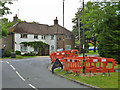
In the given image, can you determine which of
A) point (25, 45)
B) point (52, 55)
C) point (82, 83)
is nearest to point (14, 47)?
point (25, 45)

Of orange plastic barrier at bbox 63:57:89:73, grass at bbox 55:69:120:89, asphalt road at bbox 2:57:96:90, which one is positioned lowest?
asphalt road at bbox 2:57:96:90

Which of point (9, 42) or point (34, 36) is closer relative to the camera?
point (9, 42)

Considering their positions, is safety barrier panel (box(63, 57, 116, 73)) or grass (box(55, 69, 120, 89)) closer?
grass (box(55, 69, 120, 89))

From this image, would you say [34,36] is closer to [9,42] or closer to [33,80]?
[9,42]

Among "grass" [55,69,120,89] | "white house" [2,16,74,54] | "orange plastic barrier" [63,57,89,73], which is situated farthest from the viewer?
"white house" [2,16,74,54]

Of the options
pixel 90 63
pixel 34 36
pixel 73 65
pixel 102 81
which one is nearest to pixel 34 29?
pixel 34 36

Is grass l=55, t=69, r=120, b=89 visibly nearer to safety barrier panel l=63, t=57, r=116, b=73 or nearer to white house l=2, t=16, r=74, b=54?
safety barrier panel l=63, t=57, r=116, b=73

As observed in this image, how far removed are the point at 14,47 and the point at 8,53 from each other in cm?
470

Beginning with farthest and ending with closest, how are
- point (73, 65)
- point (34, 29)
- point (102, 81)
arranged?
point (34, 29) < point (73, 65) < point (102, 81)

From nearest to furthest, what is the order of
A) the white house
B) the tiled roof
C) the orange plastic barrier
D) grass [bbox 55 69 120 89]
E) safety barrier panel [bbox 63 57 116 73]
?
grass [bbox 55 69 120 89], safety barrier panel [bbox 63 57 116 73], the orange plastic barrier, the white house, the tiled roof

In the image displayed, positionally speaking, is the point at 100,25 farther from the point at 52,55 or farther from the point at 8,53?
the point at 8,53

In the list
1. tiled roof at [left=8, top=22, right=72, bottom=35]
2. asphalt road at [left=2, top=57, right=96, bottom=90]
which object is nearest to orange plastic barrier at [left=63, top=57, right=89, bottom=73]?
asphalt road at [left=2, top=57, right=96, bottom=90]

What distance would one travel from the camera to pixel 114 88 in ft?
28.0

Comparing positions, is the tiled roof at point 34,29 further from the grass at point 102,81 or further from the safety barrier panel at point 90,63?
the grass at point 102,81
